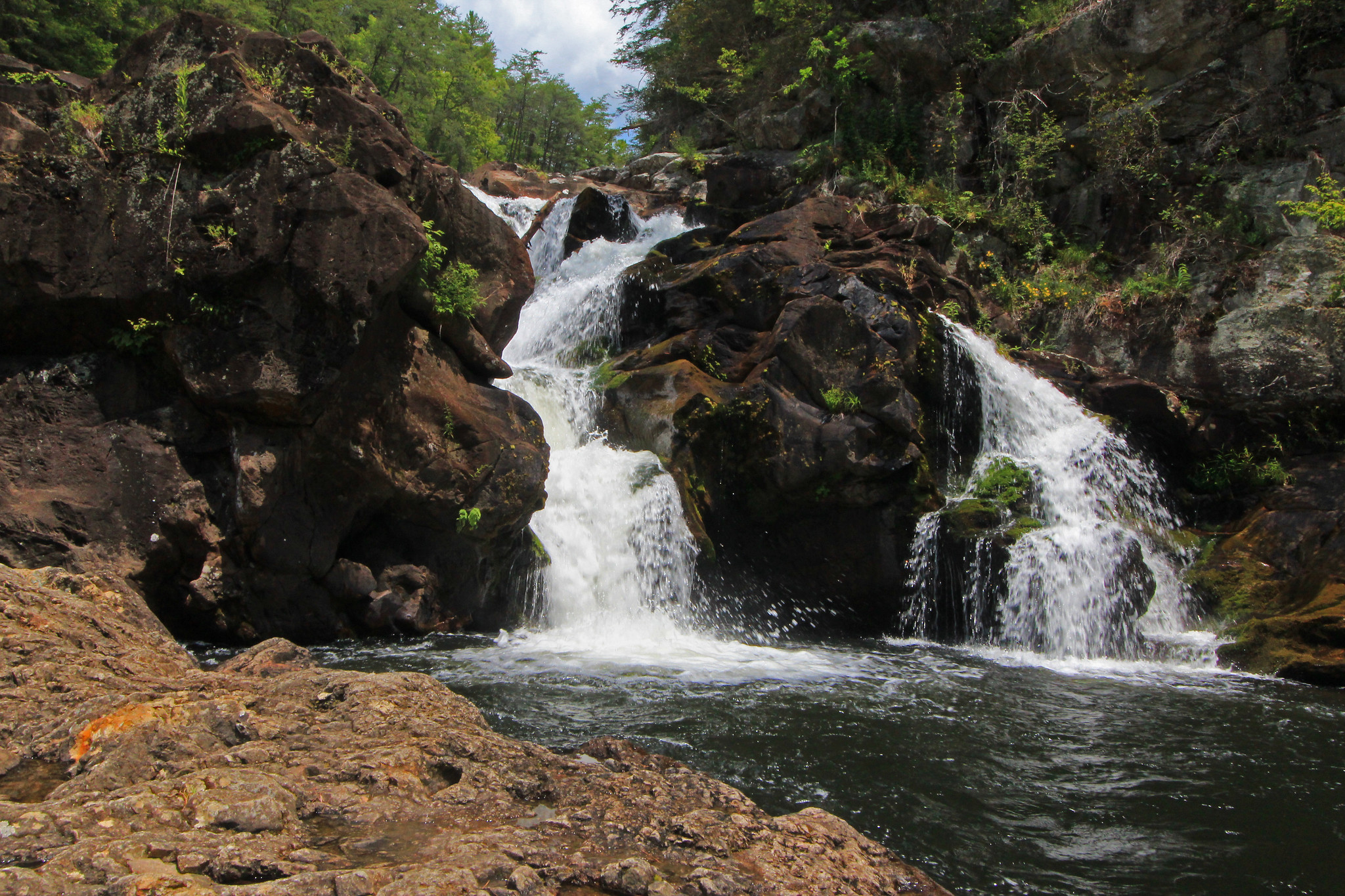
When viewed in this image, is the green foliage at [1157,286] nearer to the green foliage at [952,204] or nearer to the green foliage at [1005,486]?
the green foliage at [952,204]

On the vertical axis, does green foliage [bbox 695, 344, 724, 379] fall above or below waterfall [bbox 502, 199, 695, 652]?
above

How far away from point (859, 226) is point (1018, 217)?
14.2ft

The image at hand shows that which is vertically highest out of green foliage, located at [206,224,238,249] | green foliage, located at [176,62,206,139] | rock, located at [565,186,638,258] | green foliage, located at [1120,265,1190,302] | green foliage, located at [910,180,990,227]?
green foliage, located at [910,180,990,227]

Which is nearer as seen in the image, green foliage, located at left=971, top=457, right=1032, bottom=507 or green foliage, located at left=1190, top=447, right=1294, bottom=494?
green foliage, located at left=971, top=457, right=1032, bottom=507

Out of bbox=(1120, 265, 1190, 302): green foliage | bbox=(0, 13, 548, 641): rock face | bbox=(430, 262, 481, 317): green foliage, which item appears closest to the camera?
bbox=(0, 13, 548, 641): rock face

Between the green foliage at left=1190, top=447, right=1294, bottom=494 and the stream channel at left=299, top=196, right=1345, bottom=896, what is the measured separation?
2.72ft

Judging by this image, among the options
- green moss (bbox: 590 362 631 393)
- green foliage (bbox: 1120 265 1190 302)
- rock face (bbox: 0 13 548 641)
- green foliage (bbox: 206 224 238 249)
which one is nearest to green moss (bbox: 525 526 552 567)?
rock face (bbox: 0 13 548 641)

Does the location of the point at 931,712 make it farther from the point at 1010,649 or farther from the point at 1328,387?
the point at 1328,387

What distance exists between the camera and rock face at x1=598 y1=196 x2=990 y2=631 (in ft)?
38.9

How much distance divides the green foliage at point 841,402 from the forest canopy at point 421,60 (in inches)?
740

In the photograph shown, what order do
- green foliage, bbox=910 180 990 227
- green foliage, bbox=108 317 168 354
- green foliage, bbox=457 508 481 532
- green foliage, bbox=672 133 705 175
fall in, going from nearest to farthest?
green foliage, bbox=108 317 168 354 → green foliage, bbox=457 508 481 532 → green foliage, bbox=910 180 990 227 → green foliage, bbox=672 133 705 175

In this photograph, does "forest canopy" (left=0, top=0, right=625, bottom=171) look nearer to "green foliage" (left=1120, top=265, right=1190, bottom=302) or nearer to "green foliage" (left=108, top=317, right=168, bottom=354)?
"green foliage" (left=108, top=317, right=168, bottom=354)

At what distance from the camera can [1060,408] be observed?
13.6 meters

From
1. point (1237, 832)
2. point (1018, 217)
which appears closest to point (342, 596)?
point (1237, 832)
